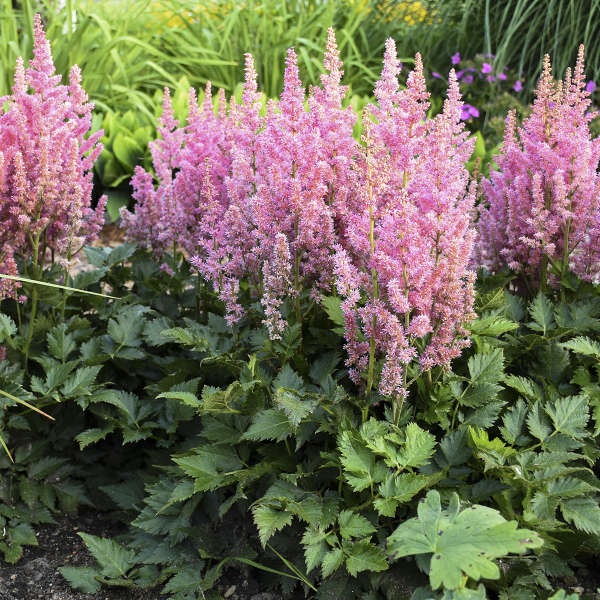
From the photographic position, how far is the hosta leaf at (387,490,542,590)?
1.48 m

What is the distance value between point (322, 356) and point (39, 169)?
1.20 metres

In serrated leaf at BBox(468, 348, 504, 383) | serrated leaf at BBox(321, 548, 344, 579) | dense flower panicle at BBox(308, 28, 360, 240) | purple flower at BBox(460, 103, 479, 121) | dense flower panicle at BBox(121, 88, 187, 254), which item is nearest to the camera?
serrated leaf at BBox(321, 548, 344, 579)

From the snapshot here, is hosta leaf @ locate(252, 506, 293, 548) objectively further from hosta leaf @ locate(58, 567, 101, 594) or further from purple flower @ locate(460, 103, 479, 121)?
purple flower @ locate(460, 103, 479, 121)

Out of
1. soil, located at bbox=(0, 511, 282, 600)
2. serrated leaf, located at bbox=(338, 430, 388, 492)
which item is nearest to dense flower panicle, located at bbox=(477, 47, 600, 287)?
serrated leaf, located at bbox=(338, 430, 388, 492)

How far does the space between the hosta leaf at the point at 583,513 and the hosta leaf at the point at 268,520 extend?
Answer: 29.4 inches

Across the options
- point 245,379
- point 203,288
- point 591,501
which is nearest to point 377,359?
point 245,379

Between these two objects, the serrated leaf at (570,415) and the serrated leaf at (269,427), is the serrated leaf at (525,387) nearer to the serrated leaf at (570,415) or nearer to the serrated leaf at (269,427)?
the serrated leaf at (570,415)

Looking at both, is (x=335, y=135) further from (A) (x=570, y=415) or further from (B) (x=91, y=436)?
(B) (x=91, y=436)

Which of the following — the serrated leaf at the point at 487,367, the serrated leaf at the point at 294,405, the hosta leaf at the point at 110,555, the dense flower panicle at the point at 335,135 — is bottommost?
the hosta leaf at the point at 110,555

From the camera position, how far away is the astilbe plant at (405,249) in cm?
188

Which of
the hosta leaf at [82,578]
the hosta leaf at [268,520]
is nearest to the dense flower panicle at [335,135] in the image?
the hosta leaf at [268,520]

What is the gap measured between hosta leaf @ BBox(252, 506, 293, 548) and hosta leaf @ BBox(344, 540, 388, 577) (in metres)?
0.19

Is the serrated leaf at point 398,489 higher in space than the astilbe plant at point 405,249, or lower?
lower

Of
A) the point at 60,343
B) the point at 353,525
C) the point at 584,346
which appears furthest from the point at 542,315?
the point at 60,343
